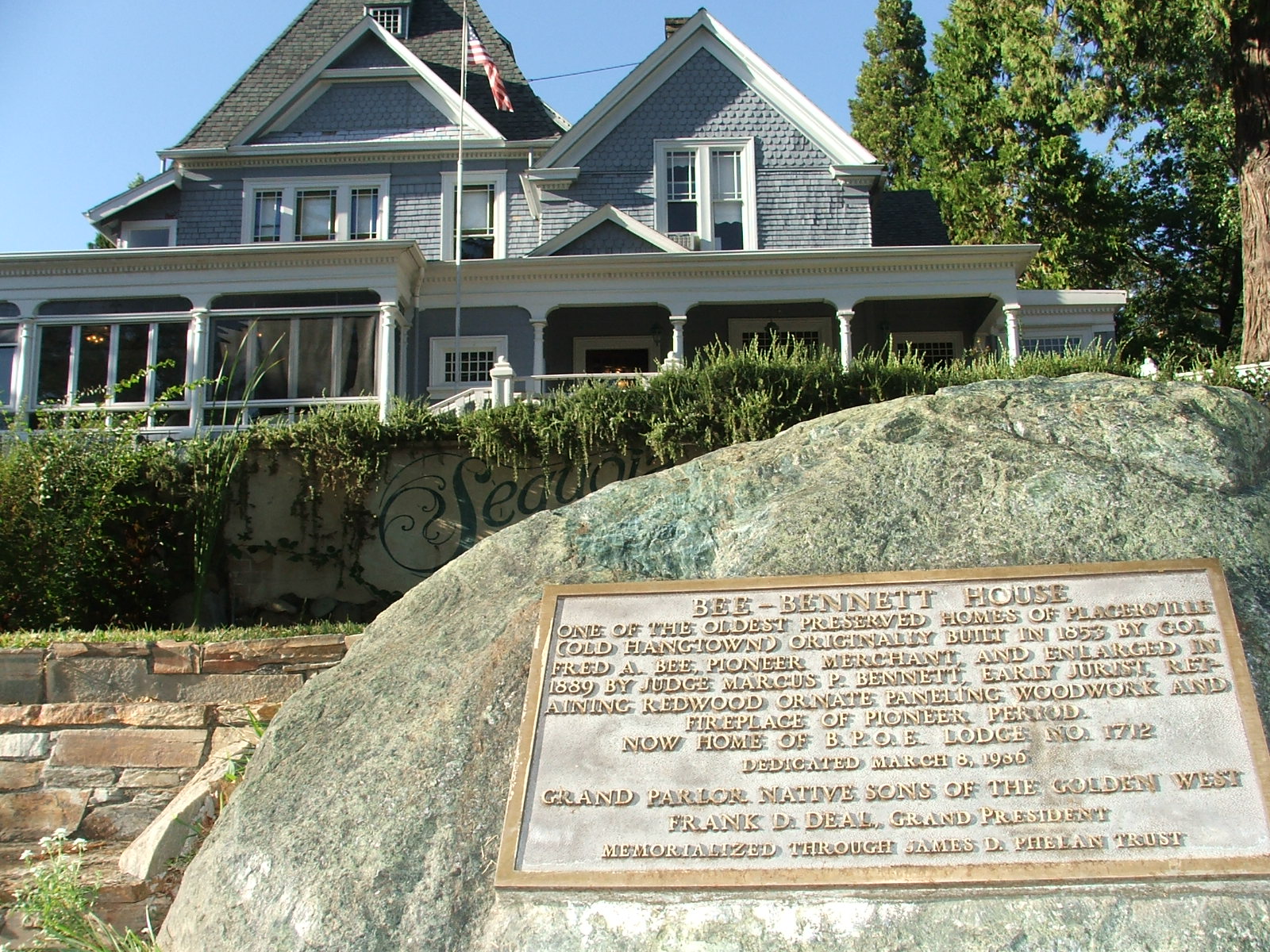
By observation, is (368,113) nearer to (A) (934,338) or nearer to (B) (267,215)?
(B) (267,215)

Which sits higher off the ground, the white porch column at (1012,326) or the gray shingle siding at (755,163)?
the gray shingle siding at (755,163)

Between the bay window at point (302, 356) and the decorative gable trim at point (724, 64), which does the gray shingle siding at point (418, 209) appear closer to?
the decorative gable trim at point (724, 64)

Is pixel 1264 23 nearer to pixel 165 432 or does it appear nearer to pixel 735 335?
pixel 735 335

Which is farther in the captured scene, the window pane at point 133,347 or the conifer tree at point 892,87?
the conifer tree at point 892,87

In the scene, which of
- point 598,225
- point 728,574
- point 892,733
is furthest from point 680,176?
point 892,733

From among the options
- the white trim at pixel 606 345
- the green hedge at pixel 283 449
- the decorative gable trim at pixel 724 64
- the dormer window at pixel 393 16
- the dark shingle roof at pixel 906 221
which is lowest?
the green hedge at pixel 283 449

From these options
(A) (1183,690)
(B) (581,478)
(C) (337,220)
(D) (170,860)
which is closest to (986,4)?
(C) (337,220)

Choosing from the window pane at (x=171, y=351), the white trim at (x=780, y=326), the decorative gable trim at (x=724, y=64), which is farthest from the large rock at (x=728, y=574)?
the decorative gable trim at (x=724, y=64)

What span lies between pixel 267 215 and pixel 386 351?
19.8ft

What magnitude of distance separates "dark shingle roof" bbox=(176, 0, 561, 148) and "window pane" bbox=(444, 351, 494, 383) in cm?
491

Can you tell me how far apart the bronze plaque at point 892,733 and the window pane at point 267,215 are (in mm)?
18106

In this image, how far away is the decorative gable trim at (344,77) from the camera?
69.3ft

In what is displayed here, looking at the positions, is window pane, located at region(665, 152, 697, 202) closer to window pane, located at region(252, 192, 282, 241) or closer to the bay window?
the bay window

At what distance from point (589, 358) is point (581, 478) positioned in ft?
35.4
